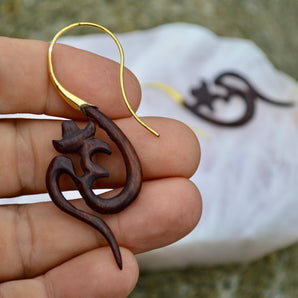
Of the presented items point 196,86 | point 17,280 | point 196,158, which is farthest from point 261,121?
point 17,280

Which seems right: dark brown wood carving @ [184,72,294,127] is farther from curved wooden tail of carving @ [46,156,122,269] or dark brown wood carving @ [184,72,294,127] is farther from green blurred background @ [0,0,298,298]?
curved wooden tail of carving @ [46,156,122,269]

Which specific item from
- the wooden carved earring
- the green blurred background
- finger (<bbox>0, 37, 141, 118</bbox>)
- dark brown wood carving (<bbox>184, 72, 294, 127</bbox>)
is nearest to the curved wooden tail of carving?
the wooden carved earring

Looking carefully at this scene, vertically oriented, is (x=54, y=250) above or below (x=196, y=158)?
below

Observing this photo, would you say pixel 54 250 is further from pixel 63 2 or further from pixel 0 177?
pixel 63 2

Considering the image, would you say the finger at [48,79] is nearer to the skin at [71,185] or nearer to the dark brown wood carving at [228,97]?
the skin at [71,185]

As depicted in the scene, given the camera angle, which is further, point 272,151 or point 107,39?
point 107,39

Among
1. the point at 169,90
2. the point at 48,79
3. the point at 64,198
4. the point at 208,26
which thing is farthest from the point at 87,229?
the point at 208,26
